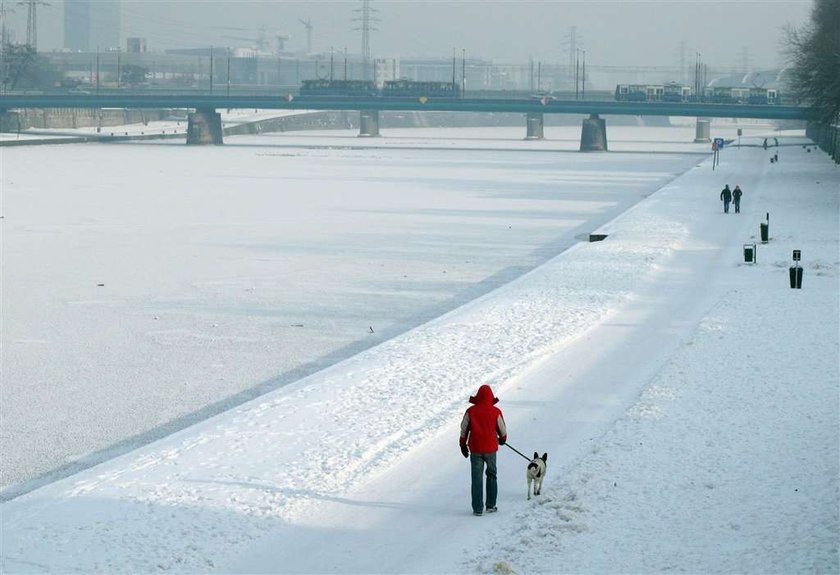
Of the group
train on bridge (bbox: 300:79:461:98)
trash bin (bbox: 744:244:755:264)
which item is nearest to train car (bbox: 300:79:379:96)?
A: train on bridge (bbox: 300:79:461:98)

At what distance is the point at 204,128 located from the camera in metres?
150

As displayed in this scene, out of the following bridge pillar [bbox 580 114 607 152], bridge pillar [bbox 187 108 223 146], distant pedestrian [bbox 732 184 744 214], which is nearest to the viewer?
distant pedestrian [bbox 732 184 744 214]

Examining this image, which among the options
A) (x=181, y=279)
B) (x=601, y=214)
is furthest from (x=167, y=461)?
(x=601, y=214)

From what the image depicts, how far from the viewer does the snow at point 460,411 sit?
13719 mm

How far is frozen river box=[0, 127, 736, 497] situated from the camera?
66.0 ft

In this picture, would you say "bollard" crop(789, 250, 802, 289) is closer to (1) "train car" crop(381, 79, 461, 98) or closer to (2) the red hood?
(2) the red hood

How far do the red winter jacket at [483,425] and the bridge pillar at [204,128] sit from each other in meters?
137

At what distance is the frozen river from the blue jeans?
18.0 ft

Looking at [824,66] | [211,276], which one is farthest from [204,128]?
[211,276]

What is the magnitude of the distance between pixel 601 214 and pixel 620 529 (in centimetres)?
4519

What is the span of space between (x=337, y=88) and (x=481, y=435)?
156080mm

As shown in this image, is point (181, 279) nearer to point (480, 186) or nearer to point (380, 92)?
point (480, 186)

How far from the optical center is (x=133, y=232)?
45125 millimetres

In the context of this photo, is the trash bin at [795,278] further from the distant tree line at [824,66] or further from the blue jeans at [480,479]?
the distant tree line at [824,66]
